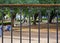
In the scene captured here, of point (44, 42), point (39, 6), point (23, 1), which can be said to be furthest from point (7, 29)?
point (39, 6)

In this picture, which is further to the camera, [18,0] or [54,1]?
[54,1]

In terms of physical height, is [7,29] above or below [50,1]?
below

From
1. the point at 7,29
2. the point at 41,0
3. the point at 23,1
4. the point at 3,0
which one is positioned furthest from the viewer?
the point at 7,29

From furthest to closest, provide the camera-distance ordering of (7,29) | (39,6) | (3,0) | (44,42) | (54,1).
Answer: (7,29) < (54,1) < (3,0) < (44,42) < (39,6)

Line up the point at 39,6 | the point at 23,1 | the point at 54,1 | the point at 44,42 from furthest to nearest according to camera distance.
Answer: the point at 54,1, the point at 23,1, the point at 44,42, the point at 39,6

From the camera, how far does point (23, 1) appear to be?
32.0 ft

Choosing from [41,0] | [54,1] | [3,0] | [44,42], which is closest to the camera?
[44,42]

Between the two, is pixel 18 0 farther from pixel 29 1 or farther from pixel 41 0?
pixel 41 0

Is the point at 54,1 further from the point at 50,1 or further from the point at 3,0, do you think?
the point at 3,0

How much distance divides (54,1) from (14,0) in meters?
4.19

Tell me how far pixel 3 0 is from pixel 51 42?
10.3 ft

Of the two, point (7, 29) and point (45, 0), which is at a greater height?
point (45, 0)

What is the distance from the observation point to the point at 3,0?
917 cm

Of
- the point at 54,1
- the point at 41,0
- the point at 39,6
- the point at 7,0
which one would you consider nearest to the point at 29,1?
the point at 7,0
